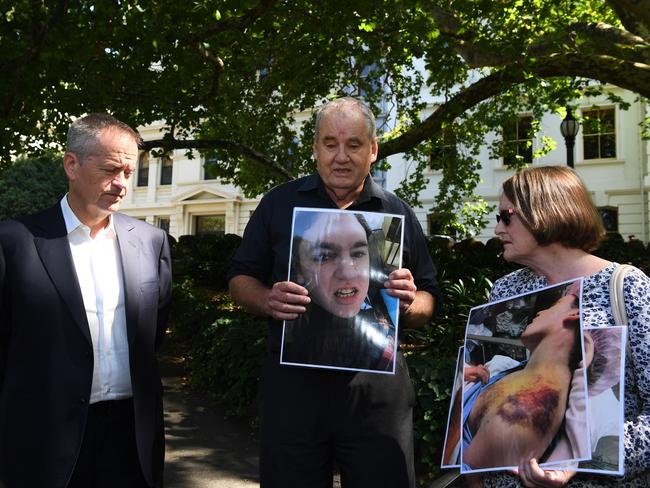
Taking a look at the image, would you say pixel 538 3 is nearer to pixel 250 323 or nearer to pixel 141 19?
pixel 141 19

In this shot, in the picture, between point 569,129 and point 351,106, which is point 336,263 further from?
point 569,129

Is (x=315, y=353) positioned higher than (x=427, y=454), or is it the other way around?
(x=315, y=353)

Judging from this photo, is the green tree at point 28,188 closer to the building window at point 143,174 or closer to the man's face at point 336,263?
the building window at point 143,174

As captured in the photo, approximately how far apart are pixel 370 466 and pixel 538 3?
11601 mm

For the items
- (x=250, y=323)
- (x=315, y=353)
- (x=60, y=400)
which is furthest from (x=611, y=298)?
(x=250, y=323)

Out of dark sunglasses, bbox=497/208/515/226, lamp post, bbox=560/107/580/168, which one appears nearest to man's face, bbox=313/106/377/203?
dark sunglasses, bbox=497/208/515/226

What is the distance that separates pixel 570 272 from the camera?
1909 millimetres

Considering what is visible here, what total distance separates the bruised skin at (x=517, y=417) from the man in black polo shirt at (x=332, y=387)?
43 cm

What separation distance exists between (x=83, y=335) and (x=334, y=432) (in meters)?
1.05

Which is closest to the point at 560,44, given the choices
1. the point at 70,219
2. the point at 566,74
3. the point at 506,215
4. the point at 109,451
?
the point at 566,74

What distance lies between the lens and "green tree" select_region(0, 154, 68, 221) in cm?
4150

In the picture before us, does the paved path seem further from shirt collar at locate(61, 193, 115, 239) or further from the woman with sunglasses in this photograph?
the woman with sunglasses

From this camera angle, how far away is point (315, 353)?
6.53 ft

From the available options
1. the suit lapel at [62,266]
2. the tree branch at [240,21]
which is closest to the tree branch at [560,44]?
the tree branch at [240,21]
